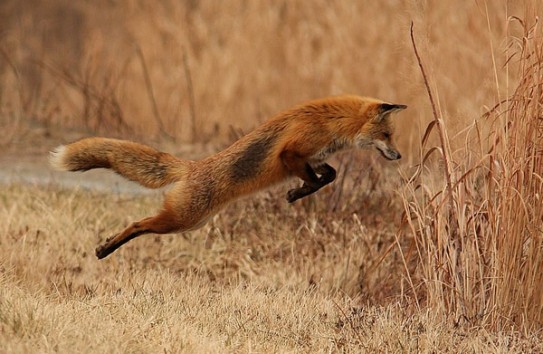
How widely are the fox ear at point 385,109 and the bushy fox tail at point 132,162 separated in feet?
3.93

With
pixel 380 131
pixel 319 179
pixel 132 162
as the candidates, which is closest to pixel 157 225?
pixel 132 162

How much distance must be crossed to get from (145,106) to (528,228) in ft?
28.6

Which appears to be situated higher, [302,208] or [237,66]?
[237,66]

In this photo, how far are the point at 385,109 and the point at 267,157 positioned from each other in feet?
2.39

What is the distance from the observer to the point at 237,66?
13836 mm

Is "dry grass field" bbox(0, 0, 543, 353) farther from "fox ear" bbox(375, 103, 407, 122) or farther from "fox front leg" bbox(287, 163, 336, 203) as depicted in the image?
"fox front leg" bbox(287, 163, 336, 203)

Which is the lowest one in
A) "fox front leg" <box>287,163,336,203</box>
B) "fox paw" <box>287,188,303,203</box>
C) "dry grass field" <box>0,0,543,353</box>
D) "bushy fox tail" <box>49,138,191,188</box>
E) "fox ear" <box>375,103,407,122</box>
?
"dry grass field" <box>0,0,543,353</box>

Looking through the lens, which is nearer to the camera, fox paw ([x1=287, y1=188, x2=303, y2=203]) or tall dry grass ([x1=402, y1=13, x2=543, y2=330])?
tall dry grass ([x1=402, y1=13, x2=543, y2=330])

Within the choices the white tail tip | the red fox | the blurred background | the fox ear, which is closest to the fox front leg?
the red fox

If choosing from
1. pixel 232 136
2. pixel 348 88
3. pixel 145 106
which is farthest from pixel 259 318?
pixel 145 106

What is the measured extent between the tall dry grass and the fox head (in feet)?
0.78

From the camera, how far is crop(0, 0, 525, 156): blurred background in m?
12.2

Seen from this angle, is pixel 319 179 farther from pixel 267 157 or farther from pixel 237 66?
pixel 237 66

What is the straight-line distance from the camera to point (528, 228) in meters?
6.47
